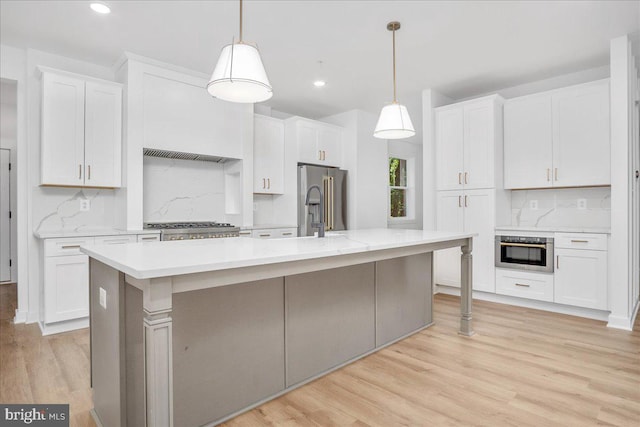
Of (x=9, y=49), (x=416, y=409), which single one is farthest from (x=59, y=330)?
(x=416, y=409)

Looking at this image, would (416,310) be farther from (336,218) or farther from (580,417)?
(336,218)

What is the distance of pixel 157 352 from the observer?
1311 millimetres

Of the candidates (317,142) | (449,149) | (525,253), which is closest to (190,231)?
(317,142)

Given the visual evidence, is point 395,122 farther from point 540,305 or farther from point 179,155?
point 540,305

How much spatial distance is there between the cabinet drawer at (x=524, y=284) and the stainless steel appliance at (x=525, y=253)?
68 millimetres

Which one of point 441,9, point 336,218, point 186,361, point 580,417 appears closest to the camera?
point 186,361

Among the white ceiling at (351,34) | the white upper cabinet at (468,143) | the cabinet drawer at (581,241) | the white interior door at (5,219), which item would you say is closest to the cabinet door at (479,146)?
the white upper cabinet at (468,143)

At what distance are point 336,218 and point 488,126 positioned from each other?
2372 millimetres

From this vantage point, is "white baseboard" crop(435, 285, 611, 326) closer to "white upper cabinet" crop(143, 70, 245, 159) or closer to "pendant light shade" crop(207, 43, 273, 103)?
"white upper cabinet" crop(143, 70, 245, 159)

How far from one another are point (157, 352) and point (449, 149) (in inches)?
167

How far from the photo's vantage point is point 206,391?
1813mm

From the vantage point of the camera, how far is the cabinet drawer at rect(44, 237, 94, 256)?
316 cm

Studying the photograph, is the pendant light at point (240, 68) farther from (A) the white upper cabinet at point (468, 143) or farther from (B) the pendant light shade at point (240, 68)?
(A) the white upper cabinet at point (468, 143)

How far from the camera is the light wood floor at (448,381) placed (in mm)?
1908
